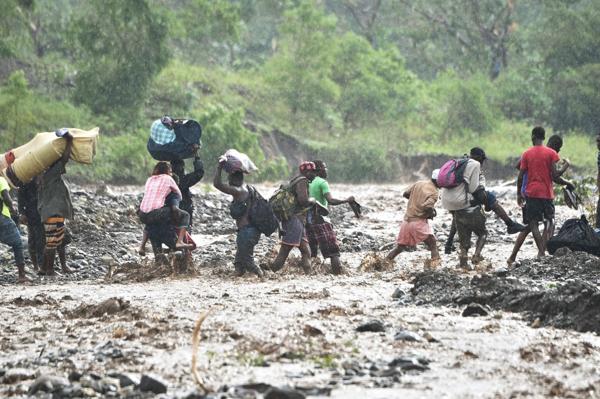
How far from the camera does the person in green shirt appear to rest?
13203 millimetres

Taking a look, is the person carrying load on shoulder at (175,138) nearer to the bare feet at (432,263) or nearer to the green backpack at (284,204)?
the green backpack at (284,204)

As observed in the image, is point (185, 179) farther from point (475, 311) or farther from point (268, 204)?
point (475, 311)

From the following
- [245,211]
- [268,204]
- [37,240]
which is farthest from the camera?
[37,240]

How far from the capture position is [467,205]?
43.3ft

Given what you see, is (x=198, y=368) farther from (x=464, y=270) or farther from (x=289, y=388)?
(x=464, y=270)

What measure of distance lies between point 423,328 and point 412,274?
373cm

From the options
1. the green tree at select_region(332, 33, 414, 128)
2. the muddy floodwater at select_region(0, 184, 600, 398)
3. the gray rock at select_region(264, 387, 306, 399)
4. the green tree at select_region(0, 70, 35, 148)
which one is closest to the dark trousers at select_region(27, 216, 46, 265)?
the muddy floodwater at select_region(0, 184, 600, 398)

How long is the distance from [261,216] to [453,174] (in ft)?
7.01

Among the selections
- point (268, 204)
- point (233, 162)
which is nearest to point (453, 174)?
point (268, 204)

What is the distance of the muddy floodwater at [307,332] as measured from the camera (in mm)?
7020

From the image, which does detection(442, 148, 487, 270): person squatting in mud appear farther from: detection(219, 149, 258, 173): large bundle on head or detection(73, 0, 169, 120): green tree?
detection(73, 0, 169, 120): green tree

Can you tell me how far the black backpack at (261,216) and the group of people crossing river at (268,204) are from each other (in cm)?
1

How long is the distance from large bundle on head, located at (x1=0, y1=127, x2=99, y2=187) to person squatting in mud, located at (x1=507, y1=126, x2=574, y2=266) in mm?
4584

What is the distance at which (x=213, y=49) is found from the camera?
50031 millimetres
